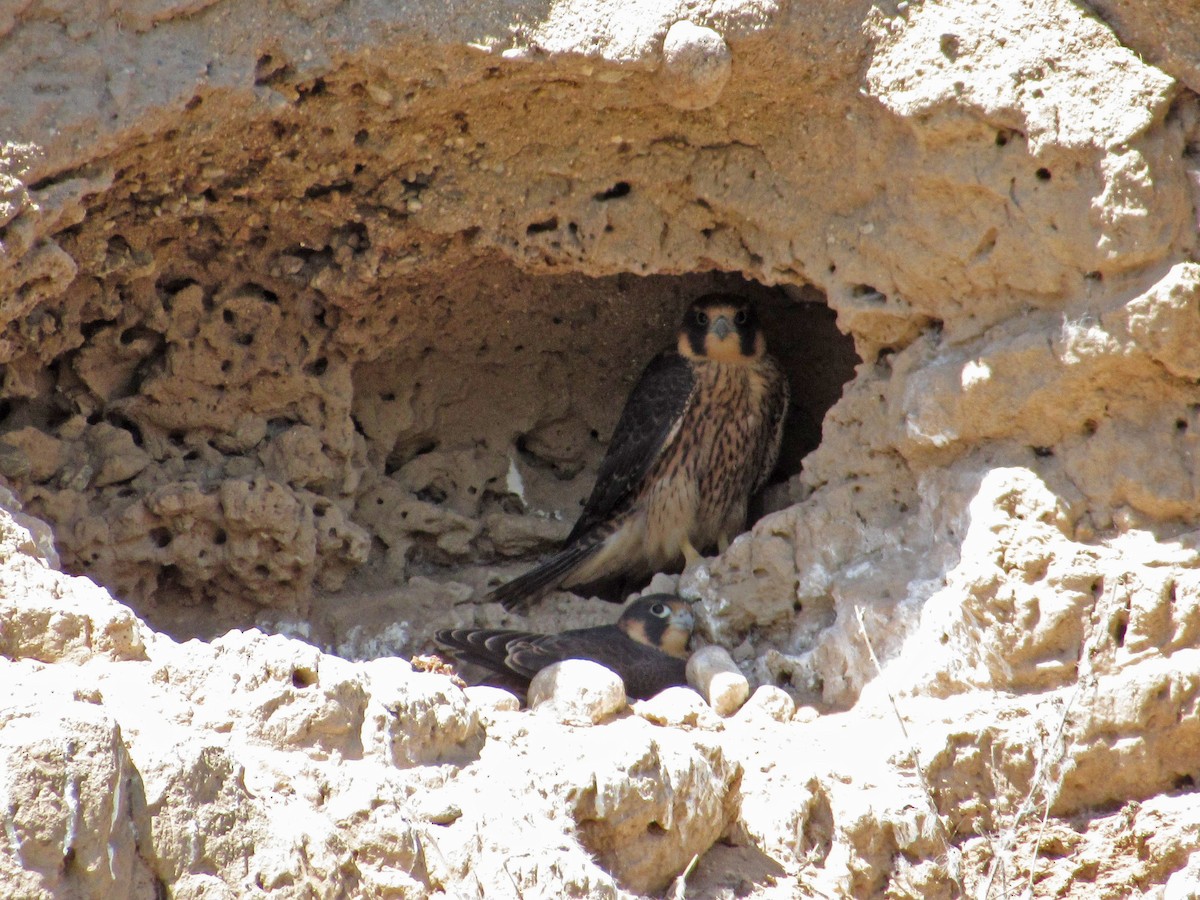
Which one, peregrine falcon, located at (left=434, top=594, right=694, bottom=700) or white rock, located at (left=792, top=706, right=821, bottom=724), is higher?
white rock, located at (left=792, top=706, right=821, bottom=724)

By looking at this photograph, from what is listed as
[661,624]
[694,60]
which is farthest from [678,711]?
[694,60]

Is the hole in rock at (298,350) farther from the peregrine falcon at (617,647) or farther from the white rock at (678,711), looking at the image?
the white rock at (678,711)

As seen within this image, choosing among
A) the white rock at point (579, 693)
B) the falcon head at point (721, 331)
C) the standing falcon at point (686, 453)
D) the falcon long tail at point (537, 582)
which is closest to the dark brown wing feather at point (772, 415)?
the standing falcon at point (686, 453)

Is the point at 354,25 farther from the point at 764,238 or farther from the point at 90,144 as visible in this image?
the point at 764,238

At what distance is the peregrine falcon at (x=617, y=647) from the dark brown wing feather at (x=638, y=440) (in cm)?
83

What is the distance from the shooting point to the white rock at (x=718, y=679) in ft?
12.6

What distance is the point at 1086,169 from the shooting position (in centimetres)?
348

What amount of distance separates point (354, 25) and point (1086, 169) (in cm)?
199

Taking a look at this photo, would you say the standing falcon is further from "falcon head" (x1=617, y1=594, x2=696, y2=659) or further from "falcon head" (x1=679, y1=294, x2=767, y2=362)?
"falcon head" (x1=617, y1=594, x2=696, y2=659)

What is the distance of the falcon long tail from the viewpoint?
4.88 metres

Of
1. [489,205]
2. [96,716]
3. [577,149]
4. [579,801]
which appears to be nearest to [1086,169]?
[577,149]

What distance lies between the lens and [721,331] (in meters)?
5.06

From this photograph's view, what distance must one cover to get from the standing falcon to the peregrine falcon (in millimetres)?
748

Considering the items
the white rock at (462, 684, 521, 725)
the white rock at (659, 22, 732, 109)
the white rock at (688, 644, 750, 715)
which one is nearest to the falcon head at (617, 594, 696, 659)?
the white rock at (688, 644, 750, 715)
